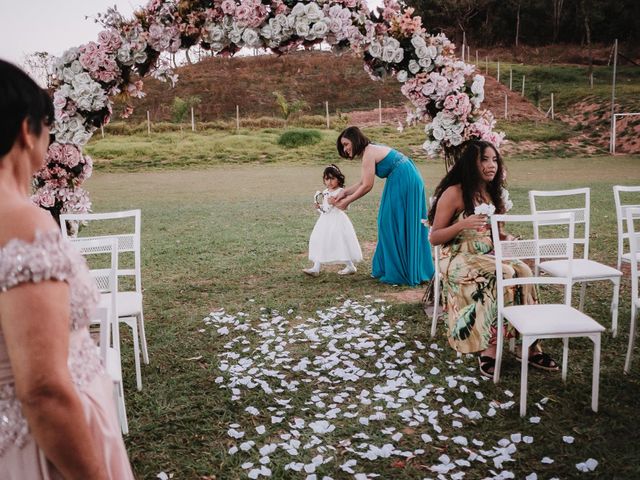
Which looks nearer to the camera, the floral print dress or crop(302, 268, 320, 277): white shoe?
the floral print dress

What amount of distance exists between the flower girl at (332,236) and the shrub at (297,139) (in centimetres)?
2399

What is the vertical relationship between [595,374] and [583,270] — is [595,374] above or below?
below

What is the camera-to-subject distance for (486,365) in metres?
5.07

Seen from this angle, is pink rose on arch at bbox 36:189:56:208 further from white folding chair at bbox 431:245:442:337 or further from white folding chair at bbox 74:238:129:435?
white folding chair at bbox 431:245:442:337

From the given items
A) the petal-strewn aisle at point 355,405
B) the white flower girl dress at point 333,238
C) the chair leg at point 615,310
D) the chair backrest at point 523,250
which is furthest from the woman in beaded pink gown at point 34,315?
the white flower girl dress at point 333,238

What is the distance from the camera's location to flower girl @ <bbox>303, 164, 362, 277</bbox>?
8.43m

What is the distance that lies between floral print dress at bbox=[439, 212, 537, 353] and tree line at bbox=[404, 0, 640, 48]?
184 feet

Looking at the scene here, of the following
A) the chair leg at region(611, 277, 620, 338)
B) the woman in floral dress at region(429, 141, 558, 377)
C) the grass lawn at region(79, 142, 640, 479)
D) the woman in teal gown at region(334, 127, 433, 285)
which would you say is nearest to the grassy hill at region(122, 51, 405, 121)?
the woman in teal gown at region(334, 127, 433, 285)

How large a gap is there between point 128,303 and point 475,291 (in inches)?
122

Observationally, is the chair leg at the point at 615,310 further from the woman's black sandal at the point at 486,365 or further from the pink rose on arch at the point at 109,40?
the pink rose on arch at the point at 109,40

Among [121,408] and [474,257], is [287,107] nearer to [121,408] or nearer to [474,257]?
[474,257]

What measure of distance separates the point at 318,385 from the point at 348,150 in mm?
3996

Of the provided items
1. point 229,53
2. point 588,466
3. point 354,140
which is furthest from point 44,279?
point 354,140

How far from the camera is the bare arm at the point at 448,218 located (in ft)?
17.7
